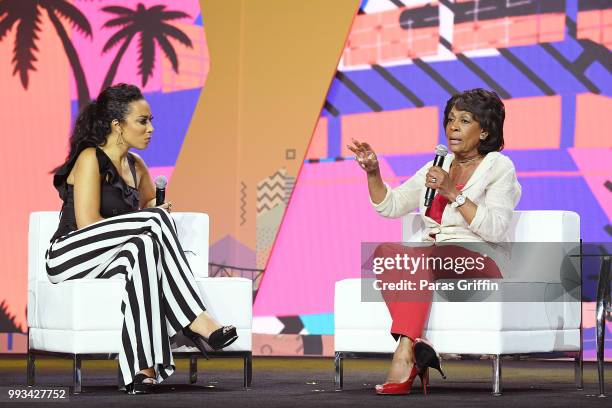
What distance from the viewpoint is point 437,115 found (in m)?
6.09

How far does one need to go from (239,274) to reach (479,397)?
291 cm

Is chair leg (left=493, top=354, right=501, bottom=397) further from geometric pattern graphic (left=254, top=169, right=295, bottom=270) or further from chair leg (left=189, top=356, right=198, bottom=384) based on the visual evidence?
geometric pattern graphic (left=254, top=169, right=295, bottom=270)

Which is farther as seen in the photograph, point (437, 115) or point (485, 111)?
point (437, 115)

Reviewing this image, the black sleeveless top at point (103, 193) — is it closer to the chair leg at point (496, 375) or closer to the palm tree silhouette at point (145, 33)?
the chair leg at point (496, 375)

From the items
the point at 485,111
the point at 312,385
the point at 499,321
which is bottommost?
the point at 312,385

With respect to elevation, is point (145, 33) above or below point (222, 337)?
above

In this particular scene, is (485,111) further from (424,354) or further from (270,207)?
(270,207)

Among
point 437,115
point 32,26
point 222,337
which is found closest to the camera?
point 222,337

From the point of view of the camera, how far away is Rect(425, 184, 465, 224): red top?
3979mm

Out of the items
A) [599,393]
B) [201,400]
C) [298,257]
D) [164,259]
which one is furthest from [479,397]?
[298,257]

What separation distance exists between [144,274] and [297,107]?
2.79m

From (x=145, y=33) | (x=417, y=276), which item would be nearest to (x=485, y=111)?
(x=417, y=276)

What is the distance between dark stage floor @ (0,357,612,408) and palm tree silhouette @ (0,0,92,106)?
1.88m

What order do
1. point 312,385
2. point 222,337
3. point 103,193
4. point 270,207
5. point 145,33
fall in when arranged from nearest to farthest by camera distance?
point 222,337, point 103,193, point 312,385, point 270,207, point 145,33
